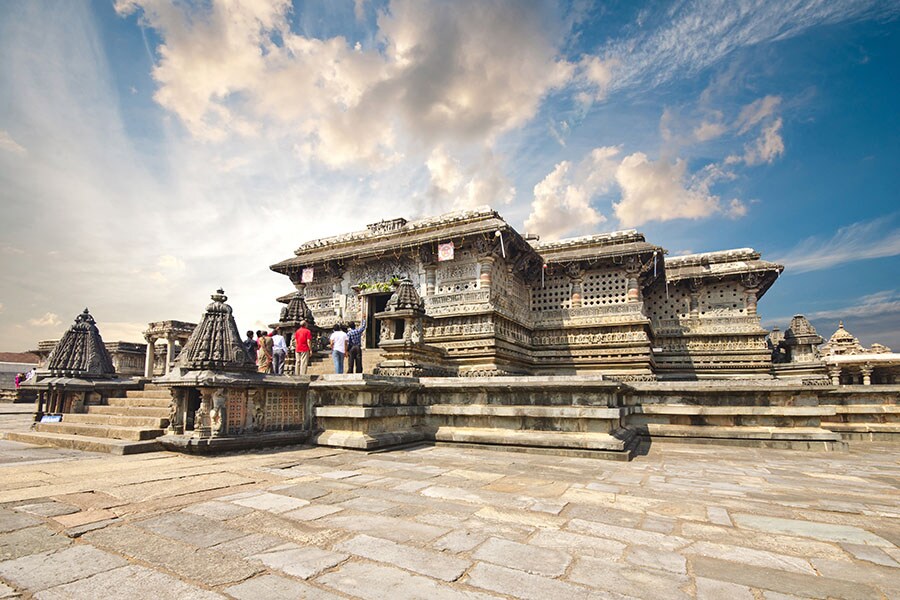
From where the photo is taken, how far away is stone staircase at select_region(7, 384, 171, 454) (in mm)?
7020

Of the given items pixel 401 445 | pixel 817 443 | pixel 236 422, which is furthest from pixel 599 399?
pixel 236 422

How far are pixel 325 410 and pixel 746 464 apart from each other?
6551mm

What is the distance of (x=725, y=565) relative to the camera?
2.80m

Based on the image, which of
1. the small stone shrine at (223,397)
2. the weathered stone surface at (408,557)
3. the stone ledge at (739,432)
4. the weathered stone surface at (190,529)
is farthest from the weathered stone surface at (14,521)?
the stone ledge at (739,432)

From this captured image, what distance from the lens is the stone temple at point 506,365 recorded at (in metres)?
7.44

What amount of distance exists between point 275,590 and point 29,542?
192cm

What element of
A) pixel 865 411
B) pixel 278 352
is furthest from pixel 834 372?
pixel 278 352

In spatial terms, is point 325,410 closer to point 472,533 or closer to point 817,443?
point 472,533

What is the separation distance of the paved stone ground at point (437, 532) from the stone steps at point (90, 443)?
0.88 m

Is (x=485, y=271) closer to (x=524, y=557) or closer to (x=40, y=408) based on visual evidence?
(x=40, y=408)

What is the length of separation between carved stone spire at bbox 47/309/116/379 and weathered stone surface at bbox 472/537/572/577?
10.7m

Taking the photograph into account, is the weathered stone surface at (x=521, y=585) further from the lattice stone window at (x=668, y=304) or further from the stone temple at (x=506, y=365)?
the lattice stone window at (x=668, y=304)

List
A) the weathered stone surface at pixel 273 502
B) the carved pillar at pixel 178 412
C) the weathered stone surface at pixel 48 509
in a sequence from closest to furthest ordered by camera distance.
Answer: the weathered stone surface at pixel 48 509
the weathered stone surface at pixel 273 502
the carved pillar at pixel 178 412

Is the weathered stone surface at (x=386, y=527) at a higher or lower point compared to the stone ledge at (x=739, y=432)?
higher
